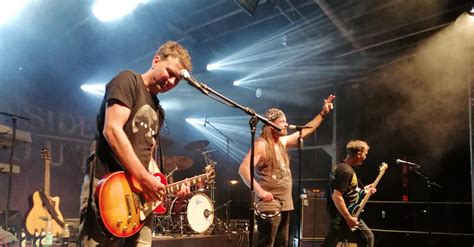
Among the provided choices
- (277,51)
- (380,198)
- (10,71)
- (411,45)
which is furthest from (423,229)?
(10,71)

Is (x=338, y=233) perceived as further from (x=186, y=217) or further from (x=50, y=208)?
(x=50, y=208)

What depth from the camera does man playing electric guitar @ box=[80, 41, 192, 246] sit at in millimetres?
2338

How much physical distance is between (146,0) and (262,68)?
4.03 m

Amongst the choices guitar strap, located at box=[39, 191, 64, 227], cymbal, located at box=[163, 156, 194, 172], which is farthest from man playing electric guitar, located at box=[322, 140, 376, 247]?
guitar strap, located at box=[39, 191, 64, 227]

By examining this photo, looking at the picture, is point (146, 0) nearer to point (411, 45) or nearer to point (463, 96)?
point (411, 45)

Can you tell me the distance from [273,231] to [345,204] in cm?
176

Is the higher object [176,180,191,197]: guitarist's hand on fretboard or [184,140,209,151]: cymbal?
[184,140,209,151]: cymbal

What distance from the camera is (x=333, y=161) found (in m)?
10.0

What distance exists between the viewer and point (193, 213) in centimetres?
670

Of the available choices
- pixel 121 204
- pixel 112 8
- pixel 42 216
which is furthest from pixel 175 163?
pixel 121 204

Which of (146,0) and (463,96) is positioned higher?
(146,0)

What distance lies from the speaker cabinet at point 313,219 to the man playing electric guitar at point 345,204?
1337mm

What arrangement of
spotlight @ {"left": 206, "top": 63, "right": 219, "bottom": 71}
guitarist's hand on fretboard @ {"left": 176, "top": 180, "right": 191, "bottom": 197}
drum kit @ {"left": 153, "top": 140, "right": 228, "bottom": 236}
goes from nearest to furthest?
guitarist's hand on fretboard @ {"left": 176, "top": 180, "right": 191, "bottom": 197}
drum kit @ {"left": 153, "top": 140, "right": 228, "bottom": 236}
spotlight @ {"left": 206, "top": 63, "right": 219, "bottom": 71}

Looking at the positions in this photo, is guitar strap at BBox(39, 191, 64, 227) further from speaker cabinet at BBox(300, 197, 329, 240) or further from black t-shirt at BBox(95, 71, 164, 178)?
black t-shirt at BBox(95, 71, 164, 178)
